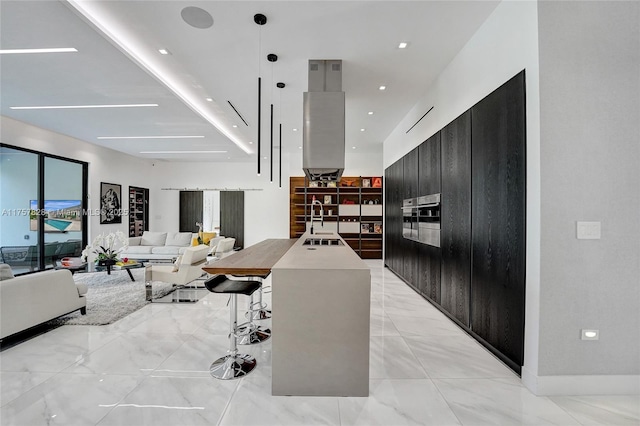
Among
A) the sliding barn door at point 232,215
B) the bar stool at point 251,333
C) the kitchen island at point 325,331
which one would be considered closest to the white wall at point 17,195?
the sliding barn door at point 232,215

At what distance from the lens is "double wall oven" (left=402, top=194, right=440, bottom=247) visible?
3.85m

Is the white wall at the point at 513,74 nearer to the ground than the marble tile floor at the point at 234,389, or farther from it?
farther from it

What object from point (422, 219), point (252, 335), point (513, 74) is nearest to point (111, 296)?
point (252, 335)

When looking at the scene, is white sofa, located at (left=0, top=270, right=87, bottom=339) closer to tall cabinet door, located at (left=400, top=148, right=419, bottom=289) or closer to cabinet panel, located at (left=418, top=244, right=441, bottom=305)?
cabinet panel, located at (left=418, top=244, right=441, bottom=305)

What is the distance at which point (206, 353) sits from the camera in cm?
265

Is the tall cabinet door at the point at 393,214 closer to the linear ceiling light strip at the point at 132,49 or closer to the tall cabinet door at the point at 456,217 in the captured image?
the tall cabinet door at the point at 456,217

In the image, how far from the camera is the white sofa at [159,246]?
7.23 m

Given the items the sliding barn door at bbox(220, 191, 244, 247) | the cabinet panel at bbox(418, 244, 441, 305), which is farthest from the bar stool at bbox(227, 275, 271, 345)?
the sliding barn door at bbox(220, 191, 244, 247)

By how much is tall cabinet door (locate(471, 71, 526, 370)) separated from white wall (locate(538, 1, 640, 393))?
0.18 metres

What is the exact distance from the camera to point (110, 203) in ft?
26.1

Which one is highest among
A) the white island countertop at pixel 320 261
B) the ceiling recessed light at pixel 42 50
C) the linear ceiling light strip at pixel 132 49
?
the linear ceiling light strip at pixel 132 49

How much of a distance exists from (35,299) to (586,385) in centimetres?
496

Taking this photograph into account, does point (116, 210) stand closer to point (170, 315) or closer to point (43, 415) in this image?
point (170, 315)

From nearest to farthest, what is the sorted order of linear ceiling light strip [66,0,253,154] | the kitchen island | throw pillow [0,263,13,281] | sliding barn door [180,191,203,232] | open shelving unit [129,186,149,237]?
the kitchen island → linear ceiling light strip [66,0,253,154] → throw pillow [0,263,13,281] → open shelving unit [129,186,149,237] → sliding barn door [180,191,203,232]
